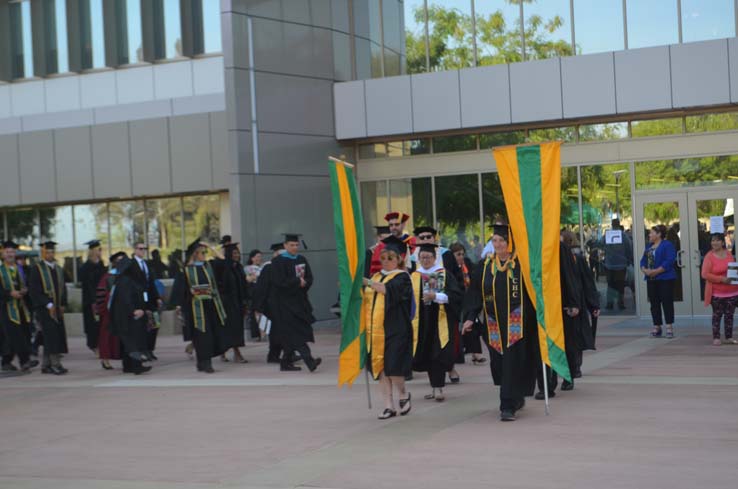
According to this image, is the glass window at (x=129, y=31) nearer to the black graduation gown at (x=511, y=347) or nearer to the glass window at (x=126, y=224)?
the glass window at (x=126, y=224)

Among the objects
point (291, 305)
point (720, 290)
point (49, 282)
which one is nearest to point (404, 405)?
point (291, 305)

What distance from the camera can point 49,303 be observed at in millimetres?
14977

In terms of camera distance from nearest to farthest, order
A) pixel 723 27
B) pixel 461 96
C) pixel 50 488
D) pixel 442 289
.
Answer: pixel 50 488 < pixel 442 289 < pixel 723 27 < pixel 461 96

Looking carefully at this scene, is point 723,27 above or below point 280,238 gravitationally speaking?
above

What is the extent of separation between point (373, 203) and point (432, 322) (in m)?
13.1

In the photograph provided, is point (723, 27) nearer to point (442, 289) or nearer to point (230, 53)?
point (230, 53)

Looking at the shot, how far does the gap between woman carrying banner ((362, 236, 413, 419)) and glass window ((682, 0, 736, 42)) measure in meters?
12.6

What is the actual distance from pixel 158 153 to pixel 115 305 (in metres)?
10.8

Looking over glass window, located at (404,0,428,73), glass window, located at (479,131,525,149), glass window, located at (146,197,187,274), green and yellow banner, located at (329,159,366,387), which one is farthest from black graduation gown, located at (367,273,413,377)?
glass window, located at (146,197,187,274)

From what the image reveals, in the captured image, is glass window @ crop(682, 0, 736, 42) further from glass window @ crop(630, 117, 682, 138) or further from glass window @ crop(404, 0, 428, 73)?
glass window @ crop(404, 0, 428, 73)

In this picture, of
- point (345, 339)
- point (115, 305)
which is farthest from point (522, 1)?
point (345, 339)

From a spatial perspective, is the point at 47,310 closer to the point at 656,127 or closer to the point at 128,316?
the point at 128,316

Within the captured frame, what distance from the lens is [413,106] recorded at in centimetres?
2198

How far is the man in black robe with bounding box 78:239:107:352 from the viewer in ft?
55.9
